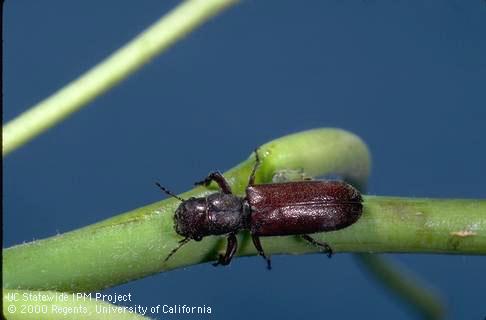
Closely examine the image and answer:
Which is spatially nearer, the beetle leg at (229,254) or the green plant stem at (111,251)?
the green plant stem at (111,251)

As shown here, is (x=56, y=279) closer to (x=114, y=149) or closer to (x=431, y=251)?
(x=431, y=251)

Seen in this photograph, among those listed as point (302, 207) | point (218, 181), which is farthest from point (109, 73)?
point (302, 207)

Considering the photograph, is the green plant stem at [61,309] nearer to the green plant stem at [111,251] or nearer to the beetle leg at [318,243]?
the green plant stem at [111,251]

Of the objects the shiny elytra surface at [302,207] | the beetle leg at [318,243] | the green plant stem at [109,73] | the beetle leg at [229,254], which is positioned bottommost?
the beetle leg at [318,243]

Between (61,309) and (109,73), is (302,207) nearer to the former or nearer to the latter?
(109,73)

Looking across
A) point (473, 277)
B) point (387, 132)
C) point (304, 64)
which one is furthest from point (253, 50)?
point (473, 277)

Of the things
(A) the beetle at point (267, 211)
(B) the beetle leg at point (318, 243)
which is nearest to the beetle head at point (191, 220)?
(A) the beetle at point (267, 211)

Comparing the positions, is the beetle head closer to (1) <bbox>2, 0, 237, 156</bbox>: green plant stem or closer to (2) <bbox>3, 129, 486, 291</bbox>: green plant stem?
(2) <bbox>3, 129, 486, 291</bbox>: green plant stem

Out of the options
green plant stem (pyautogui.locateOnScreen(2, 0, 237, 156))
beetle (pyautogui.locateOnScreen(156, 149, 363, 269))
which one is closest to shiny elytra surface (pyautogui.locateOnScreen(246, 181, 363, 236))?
beetle (pyautogui.locateOnScreen(156, 149, 363, 269))
